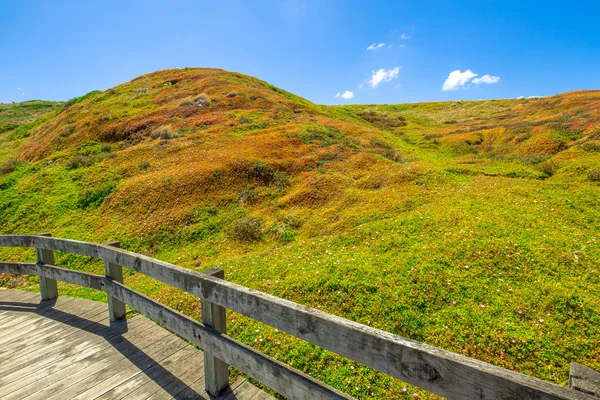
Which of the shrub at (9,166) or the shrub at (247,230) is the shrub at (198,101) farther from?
the shrub at (247,230)

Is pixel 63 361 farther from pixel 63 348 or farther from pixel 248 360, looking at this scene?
pixel 248 360

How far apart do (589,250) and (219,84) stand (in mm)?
34927

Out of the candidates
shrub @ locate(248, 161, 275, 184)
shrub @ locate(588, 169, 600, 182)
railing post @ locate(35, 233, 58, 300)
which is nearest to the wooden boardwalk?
railing post @ locate(35, 233, 58, 300)

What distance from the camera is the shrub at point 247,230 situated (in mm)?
12180

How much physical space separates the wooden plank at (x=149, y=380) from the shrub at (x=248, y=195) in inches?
450

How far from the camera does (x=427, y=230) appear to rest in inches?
381

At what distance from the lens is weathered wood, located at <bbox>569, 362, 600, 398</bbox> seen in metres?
1.61

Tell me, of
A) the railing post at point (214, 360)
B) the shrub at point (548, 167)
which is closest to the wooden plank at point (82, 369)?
the railing post at point (214, 360)

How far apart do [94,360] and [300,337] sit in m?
3.42

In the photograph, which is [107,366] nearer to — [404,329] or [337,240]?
[404,329]

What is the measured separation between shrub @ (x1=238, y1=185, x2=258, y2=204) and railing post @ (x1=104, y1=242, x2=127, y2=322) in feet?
33.8

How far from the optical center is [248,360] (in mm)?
3051

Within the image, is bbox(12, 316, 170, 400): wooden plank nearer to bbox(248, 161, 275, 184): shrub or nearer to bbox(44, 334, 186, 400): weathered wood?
bbox(44, 334, 186, 400): weathered wood

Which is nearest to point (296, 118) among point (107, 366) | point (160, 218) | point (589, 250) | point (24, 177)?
point (160, 218)
